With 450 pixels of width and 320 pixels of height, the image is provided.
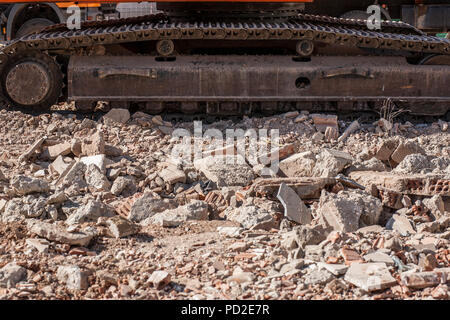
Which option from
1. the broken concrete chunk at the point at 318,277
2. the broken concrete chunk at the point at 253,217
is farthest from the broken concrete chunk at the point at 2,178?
the broken concrete chunk at the point at 318,277

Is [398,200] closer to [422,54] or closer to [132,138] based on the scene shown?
[132,138]

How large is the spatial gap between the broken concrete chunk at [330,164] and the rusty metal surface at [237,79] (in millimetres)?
2720

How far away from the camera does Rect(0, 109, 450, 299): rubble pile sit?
4.63 metres

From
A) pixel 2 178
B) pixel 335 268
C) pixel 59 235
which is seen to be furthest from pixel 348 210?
pixel 2 178

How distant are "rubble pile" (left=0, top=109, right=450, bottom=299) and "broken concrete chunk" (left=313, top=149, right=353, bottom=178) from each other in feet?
0.06

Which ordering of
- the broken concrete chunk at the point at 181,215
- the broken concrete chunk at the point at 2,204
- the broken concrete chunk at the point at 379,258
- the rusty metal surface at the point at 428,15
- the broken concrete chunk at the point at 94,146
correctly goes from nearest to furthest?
the broken concrete chunk at the point at 379,258, the broken concrete chunk at the point at 181,215, the broken concrete chunk at the point at 2,204, the broken concrete chunk at the point at 94,146, the rusty metal surface at the point at 428,15

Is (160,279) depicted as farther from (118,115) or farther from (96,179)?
(118,115)

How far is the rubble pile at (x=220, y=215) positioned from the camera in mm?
4633

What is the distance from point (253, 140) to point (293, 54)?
7.01 feet

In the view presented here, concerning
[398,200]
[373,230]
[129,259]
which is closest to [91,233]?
[129,259]

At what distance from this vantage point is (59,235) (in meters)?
5.28

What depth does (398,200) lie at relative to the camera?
20.6 feet

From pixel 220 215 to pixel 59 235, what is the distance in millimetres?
1531

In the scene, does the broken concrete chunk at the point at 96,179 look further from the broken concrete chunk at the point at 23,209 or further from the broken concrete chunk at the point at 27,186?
the broken concrete chunk at the point at 23,209
